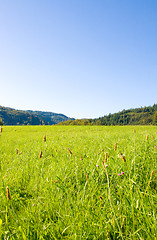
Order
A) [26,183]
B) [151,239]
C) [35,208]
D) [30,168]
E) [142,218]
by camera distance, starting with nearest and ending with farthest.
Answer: [151,239] < [142,218] < [35,208] < [26,183] < [30,168]

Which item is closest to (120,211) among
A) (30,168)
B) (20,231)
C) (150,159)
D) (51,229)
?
(51,229)

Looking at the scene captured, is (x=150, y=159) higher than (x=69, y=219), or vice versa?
(x=150, y=159)

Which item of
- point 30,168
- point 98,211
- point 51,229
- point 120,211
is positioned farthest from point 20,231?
point 30,168

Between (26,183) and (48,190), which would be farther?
(26,183)

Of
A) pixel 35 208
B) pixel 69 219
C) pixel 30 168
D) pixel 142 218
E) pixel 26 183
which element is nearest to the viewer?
pixel 142 218

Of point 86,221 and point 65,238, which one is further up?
point 86,221

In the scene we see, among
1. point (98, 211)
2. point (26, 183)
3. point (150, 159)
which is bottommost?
point (26, 183)

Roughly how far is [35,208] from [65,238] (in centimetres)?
60

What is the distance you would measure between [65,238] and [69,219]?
0.54 ft

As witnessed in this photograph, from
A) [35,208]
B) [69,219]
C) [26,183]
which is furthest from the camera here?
[26,183]

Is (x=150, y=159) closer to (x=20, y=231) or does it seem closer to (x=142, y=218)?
(x=142, y=218)

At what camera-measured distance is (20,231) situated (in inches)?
61.5

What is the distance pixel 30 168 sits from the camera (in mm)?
3539

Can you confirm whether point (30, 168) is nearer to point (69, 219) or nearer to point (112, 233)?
point (69, 219)
